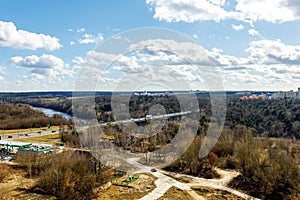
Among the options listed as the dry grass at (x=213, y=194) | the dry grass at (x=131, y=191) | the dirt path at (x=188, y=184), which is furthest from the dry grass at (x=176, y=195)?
the dry grass at (x=131, y=191)

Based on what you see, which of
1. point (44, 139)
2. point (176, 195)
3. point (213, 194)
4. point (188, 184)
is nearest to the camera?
point (176, 195)

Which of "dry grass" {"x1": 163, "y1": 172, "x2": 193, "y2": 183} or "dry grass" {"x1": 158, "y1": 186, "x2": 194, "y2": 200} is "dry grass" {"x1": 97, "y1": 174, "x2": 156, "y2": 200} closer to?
"dry grass" {"x1": 158, "y1": 186, "x2": 194, "y2": 200}

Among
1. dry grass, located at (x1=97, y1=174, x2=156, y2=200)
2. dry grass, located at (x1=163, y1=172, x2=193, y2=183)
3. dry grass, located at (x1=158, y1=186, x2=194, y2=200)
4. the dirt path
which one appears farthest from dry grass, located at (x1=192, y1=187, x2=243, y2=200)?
dry grass, located at (x1=97, y1=174, x2=156, y2=200)

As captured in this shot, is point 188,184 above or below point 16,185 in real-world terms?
below

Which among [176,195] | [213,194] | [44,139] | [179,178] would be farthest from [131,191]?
[44,139]

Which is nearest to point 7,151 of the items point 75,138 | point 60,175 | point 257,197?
point 75,138

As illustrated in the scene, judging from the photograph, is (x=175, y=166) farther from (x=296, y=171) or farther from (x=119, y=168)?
(x=296, y=171)

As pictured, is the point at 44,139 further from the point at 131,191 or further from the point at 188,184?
the point at 188,184

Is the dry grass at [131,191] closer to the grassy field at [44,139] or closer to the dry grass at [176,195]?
the dry grass at [176,195]
